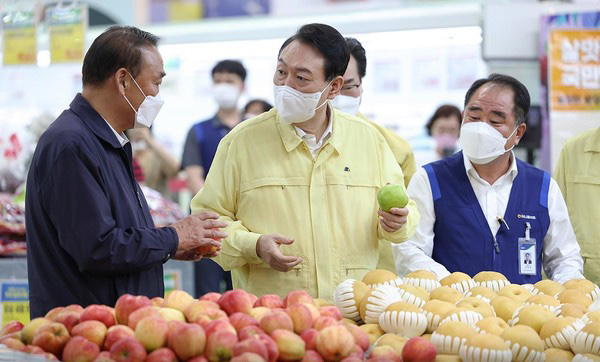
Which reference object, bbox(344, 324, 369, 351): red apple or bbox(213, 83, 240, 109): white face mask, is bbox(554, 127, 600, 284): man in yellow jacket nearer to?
bbox(344, 324, 369, 351): red apple

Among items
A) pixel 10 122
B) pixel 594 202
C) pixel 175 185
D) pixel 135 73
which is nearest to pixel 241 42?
pixel 175 185

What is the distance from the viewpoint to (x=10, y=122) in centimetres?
665

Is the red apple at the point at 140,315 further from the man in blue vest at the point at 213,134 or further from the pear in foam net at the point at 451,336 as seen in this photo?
the man in blue vest at the point at 213,134

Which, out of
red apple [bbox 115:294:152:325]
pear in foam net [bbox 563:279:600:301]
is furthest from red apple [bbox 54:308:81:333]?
pear in foam net [bbox 563:279:600:301]

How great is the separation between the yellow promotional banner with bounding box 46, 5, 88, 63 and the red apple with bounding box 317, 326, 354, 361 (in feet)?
14.9

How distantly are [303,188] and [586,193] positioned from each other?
152 cm

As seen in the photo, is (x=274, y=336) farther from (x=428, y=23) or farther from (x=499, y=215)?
(x=428, y=23)

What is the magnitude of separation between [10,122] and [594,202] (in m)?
4.25

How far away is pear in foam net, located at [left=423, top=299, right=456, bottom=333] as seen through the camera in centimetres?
268

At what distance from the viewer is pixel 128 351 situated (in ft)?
7.34

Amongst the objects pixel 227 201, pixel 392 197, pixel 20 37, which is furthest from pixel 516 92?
pixel 20 37

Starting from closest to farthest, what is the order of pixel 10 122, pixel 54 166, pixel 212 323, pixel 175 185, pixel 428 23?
pixel 212 323
pixel 54 166
pixel 10 122
pixel 428 23
pixel 175 185

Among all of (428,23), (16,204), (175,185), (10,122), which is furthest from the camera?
(175,185)

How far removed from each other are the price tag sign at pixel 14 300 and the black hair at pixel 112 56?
8.07ft
